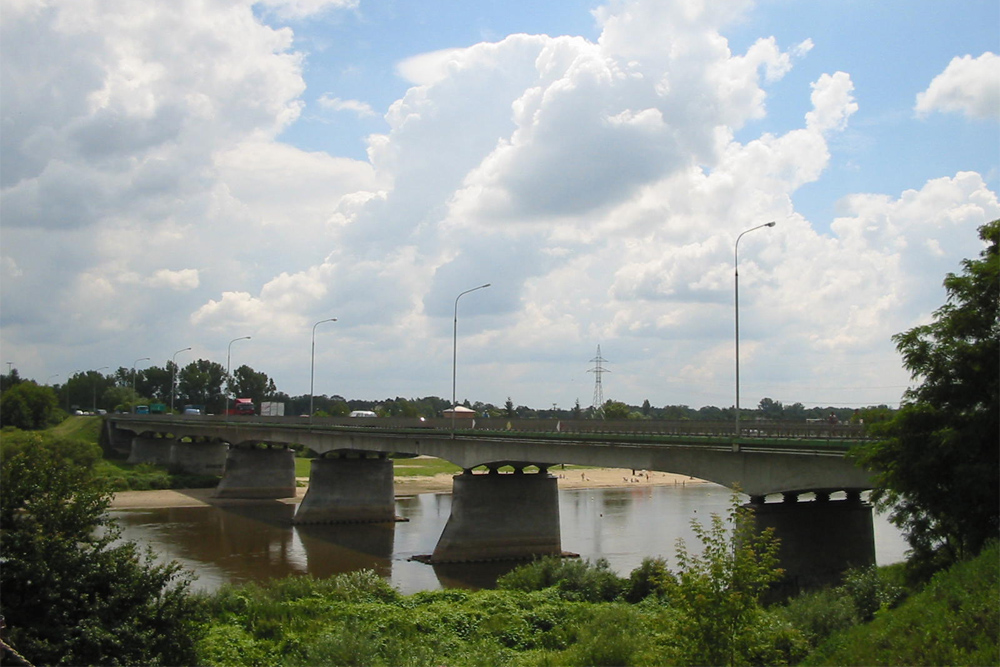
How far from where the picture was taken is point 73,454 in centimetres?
8181

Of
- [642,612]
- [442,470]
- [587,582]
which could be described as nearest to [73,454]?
[442,470]

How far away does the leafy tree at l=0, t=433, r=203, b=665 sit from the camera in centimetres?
1780

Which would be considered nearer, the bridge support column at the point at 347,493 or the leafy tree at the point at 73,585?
the leafy tree at the point at 73,585

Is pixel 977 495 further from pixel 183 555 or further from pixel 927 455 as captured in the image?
pixel 183 555

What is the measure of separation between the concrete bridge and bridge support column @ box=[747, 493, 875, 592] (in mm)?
44

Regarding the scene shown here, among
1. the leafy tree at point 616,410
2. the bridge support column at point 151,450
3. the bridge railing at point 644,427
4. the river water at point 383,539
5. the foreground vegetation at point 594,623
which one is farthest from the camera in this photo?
the leafy tree at point 616,410

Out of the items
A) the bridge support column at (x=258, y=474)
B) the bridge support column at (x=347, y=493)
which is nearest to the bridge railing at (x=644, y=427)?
the bridge support column at (x=347, y=493)

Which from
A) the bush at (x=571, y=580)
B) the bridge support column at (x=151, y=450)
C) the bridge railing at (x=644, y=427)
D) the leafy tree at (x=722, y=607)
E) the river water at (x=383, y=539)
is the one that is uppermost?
the bridge railing at (x=644, y=427)

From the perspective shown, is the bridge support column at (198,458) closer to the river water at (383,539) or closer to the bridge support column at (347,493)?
the river water at (383,539)

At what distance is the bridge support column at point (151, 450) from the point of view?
11088cm

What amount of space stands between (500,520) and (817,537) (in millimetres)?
22389

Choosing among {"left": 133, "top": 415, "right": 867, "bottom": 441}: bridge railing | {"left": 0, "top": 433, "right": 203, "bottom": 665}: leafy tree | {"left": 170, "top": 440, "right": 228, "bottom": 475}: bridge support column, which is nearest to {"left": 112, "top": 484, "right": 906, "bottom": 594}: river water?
{"left": 133, "top": 415, "right": 867, "bottom": 441}: bridge railing

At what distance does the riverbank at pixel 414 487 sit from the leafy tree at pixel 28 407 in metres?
44.1

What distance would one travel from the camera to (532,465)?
57156 millimetres
